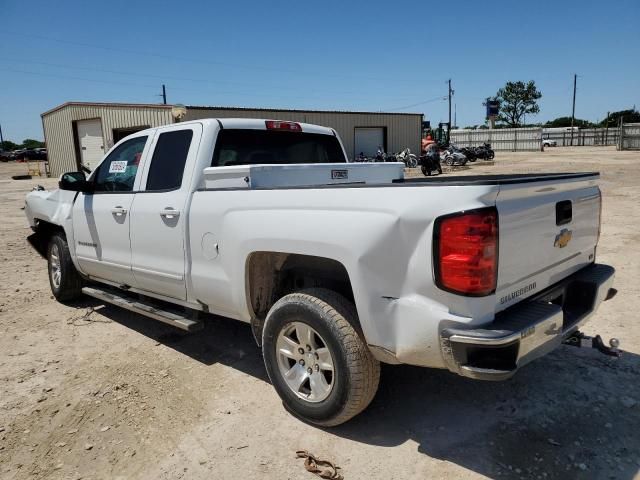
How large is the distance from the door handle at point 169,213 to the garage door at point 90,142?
27407 millimetres

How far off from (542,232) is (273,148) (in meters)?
2.44

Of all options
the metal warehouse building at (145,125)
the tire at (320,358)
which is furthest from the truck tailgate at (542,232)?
the metal warehouse building at (145,125)

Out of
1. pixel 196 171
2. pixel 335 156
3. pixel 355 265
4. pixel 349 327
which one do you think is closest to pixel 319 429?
pixel 349 327

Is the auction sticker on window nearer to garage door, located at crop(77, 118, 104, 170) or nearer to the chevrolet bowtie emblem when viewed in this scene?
the chevrolet bowtie emblem

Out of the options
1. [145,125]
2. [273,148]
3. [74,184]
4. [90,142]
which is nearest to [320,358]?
[273,148]

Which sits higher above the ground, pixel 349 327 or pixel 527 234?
pixel 527 234

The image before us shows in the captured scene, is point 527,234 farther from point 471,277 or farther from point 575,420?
point 575,420

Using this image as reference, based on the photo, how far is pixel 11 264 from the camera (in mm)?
8039

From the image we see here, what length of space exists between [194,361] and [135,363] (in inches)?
19.8

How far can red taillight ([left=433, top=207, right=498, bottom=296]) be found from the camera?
230 centimetres

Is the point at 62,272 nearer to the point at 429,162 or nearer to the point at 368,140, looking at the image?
the point at 429,162

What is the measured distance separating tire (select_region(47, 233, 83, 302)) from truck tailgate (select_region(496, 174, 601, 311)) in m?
4.76

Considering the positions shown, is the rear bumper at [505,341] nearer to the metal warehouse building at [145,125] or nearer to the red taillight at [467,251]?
the red taillight at [467,251]

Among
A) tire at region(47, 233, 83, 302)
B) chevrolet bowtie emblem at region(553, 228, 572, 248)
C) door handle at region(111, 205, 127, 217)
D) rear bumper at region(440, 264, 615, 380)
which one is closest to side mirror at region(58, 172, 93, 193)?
door handle at region(111, 205, 127, 217)
